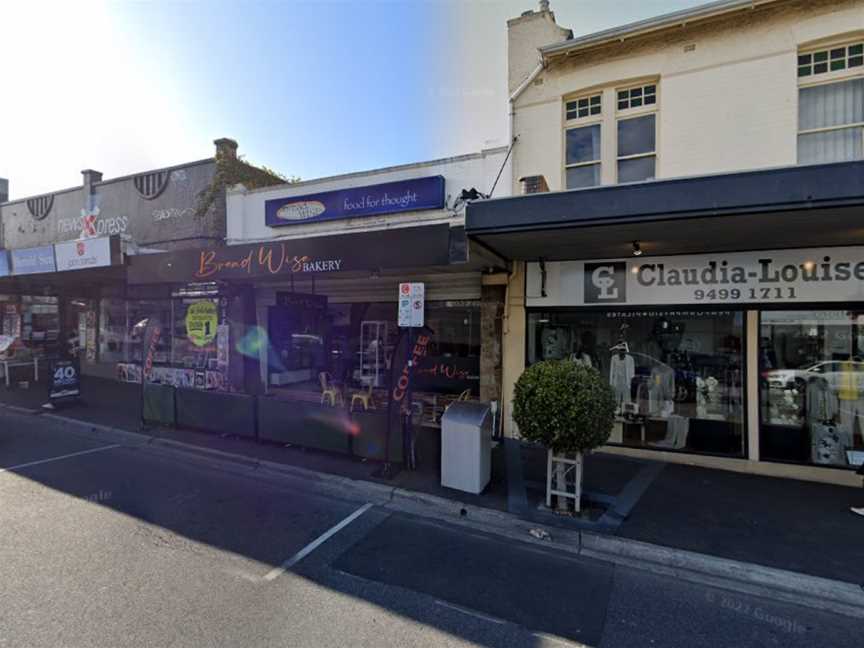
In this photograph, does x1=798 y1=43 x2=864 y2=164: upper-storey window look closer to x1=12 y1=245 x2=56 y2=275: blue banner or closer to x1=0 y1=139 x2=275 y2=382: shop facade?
x1=0 y1=139 x2=275 y2=382: shop facade

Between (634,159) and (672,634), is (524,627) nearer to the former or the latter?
(672,634)

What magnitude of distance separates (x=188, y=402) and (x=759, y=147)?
1065cm

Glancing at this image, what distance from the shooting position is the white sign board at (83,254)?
1039cm

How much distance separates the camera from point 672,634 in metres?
3.23

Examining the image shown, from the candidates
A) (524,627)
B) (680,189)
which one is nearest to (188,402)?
(524,627)

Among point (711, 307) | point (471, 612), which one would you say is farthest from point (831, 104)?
point (471, 612)

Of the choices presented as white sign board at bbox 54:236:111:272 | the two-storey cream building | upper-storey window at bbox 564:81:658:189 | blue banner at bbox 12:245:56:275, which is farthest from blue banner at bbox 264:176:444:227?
blue banner at bbox 12:245:56:275

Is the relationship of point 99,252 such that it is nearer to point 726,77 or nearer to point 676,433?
point 676,433

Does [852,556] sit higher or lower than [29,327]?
lower

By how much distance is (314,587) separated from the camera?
371 cm

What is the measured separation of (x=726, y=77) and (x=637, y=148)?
1.54 metres

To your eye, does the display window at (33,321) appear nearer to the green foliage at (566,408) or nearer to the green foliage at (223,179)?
the green foliage at (223,179)

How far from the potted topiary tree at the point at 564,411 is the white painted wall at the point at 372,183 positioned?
3540mm

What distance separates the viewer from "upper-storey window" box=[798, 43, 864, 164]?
661cm
